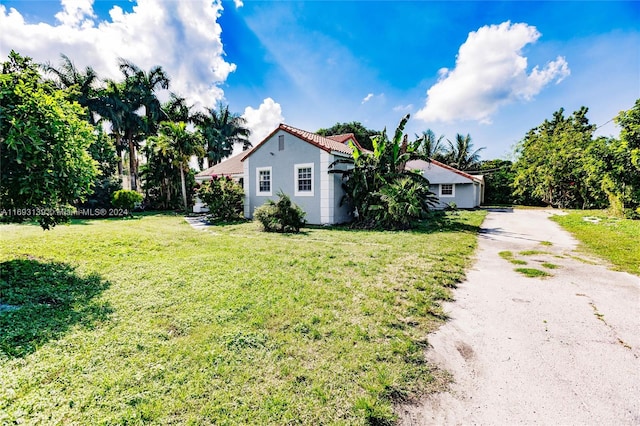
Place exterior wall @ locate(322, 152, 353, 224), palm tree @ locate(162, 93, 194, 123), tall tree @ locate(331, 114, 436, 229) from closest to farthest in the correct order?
tall tree @ locate(331, 114, 436, 229) < exterior wall @ locate(322, 152, 353, 224) < palm tree @ locate(162, 93, 194, 123)

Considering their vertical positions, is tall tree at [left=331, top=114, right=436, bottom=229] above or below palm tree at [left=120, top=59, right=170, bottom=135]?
below

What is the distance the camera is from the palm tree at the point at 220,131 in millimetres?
32688

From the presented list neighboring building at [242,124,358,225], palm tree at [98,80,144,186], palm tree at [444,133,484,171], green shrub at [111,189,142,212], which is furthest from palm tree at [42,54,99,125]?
palm tree at [444,133,484,171]

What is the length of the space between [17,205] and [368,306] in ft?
22.2

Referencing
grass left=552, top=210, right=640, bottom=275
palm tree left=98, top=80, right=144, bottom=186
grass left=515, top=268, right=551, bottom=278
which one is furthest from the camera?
palm tree left=98, top=80, right=144, bottom=186

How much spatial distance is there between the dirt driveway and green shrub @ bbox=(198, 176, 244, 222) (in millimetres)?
13301

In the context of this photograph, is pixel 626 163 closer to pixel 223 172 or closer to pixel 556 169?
pixel 556 169

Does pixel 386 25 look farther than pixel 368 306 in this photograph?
Yes

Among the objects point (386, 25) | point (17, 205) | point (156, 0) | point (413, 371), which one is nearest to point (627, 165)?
point (386, 25)

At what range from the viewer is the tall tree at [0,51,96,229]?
4500 millimetres

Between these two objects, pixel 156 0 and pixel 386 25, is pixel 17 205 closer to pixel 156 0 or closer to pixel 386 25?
pixel 156 0

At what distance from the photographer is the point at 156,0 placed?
327 inches

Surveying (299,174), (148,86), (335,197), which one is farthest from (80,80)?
(335,197)

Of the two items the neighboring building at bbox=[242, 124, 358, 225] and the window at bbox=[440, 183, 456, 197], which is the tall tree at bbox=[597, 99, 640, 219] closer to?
the window at bbox=[440, 183, 456, 197]
